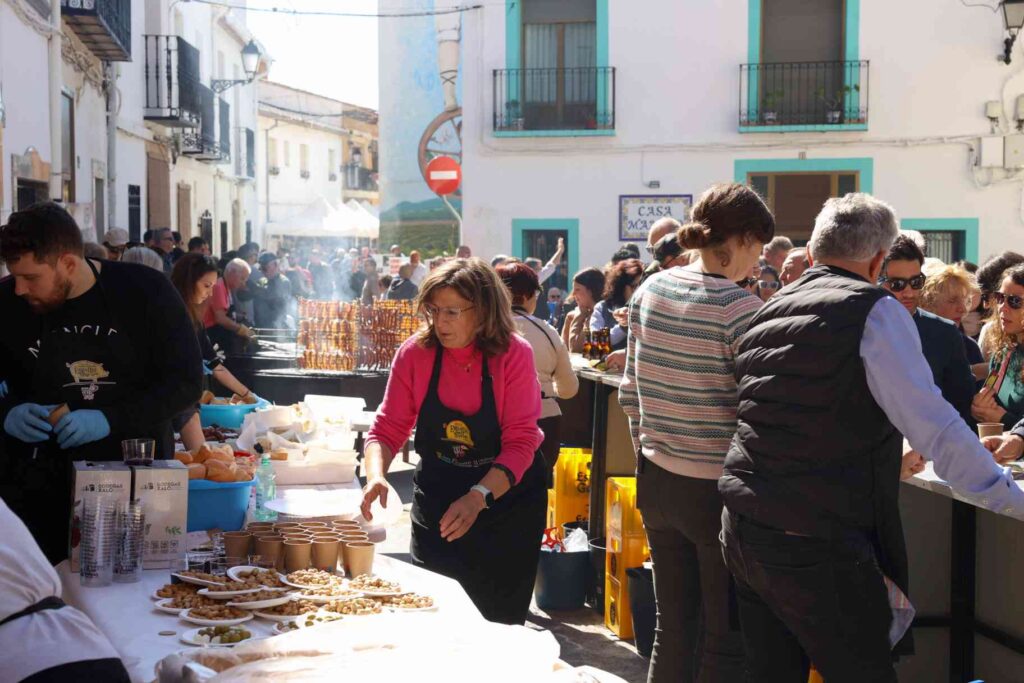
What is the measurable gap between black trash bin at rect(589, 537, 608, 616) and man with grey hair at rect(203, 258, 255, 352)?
4.45 meters

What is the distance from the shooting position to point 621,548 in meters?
6.01

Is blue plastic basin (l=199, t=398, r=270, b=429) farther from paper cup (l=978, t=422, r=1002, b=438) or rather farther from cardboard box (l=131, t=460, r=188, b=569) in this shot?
paper cup (l=978, t=422, r=1002, b=438)

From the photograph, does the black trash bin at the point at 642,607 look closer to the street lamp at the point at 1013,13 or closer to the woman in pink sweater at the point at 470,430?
the woman in pink sweater at the point at 470,430

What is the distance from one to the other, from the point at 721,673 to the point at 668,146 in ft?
49.7

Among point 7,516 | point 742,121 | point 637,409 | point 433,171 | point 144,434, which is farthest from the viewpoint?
point 433,171

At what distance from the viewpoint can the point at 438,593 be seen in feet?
10.7

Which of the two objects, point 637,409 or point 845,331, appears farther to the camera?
point 637,409

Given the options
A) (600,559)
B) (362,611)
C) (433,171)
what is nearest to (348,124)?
(433,171)

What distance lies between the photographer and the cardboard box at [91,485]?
331cm

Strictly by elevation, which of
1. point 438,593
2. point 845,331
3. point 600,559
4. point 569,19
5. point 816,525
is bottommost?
point 600,559

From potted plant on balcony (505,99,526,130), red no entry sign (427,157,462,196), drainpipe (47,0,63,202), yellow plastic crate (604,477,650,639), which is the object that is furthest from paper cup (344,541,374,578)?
red no entry sign (427,157,462,196)

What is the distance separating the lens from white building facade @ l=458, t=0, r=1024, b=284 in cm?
1777

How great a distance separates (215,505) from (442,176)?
16004mm

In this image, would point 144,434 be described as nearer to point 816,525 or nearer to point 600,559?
point 816,525
